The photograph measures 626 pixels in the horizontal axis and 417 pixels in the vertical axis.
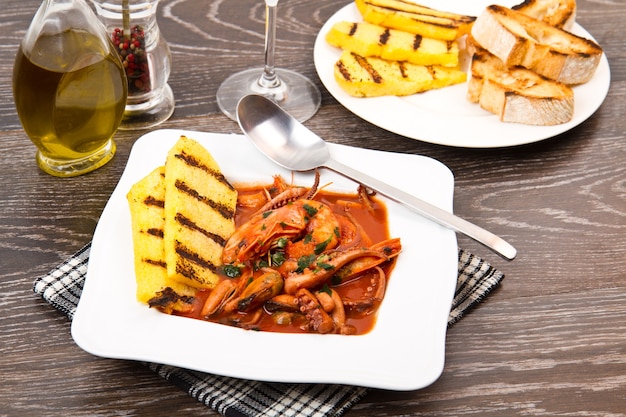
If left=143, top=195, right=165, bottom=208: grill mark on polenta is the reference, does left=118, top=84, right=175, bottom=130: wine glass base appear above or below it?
below

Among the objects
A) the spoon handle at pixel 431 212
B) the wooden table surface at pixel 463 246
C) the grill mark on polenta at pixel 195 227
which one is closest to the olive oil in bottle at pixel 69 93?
the wooden table surface at pixel 463 246

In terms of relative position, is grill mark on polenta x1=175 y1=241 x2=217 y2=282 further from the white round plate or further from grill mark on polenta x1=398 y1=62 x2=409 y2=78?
grill mark on polenta x1=398 y1=62 x2=409 y2=78

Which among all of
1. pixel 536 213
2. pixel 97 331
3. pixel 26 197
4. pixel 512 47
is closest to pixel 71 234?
pixel 26 197

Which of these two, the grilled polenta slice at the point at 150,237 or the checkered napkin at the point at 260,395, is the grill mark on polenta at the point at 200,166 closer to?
the grilled polenta slice at the point at 150,237

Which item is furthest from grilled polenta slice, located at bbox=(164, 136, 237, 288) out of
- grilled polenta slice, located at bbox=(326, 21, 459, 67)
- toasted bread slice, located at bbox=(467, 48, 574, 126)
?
toasted bread slice, located at bbox=(467, 48, 574, 126)

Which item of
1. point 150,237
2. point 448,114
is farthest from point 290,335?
point 448,114
